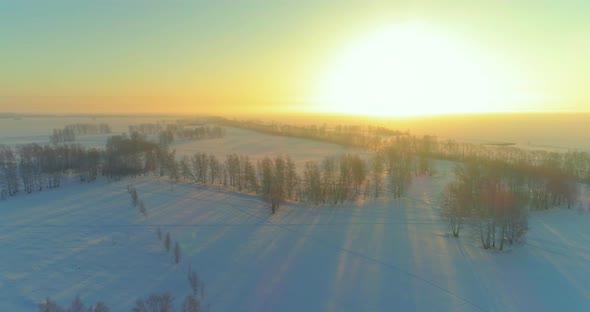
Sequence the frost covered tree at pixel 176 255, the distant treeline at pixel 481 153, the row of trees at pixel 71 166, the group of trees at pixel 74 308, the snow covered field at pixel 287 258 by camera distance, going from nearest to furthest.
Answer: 1. the group of trees at pixel 74 308
2. the snow covered field at pixel 287 258
3. the frost covered tree at pixel 176 255
4. the row of trees at pixel 71 166
5. the distant treeline at pixel 481 153

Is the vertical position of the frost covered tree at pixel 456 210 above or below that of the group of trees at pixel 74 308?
above

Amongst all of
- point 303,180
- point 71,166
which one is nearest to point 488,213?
point 303,180

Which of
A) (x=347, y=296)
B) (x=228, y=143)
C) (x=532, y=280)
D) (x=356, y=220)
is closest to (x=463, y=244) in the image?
(x=532, y=280)

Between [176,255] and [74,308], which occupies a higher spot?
[74,308]

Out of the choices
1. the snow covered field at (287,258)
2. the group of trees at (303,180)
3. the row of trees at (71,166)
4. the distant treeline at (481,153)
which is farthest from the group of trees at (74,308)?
the distant treeline at (481,153)

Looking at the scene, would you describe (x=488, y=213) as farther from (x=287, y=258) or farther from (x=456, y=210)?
(x=287, y=258)

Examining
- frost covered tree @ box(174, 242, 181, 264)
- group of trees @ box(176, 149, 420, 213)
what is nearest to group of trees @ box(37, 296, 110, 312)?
frost covered tree @ box(174, 242, 181, 264)

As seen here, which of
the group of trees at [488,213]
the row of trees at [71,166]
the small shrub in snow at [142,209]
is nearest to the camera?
the group of trees at [488,213]

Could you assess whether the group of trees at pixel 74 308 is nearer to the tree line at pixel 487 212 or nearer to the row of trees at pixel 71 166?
the tree line at pixel 487 212

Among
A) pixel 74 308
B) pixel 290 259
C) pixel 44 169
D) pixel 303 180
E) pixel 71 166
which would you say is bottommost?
pixel 290 259

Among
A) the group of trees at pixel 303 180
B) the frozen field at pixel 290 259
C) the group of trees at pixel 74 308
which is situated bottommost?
the frozen field at pixel 290 259
